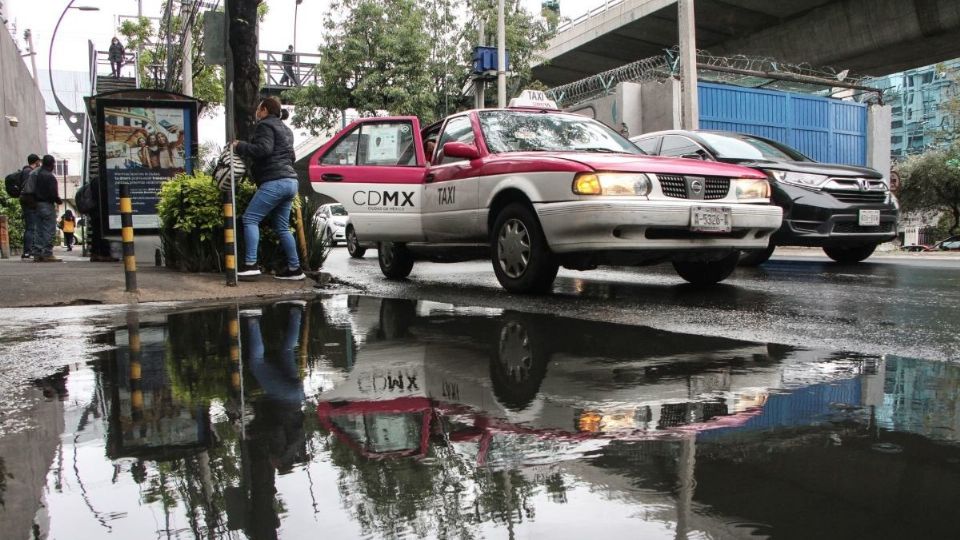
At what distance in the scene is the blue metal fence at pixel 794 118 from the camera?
2122 centimetres

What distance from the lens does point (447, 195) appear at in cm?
771

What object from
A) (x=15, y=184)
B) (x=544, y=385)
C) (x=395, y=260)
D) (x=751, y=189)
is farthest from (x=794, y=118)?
(x=544, y=385)

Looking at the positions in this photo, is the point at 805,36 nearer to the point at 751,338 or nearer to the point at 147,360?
the point at 751,338

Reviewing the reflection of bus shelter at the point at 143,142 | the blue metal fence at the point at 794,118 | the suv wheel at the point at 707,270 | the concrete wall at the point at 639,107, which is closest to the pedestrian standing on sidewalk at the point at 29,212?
the reflection of bus shelter at the point at 143,142

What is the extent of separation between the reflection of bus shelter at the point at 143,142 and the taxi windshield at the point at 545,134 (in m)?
5.41

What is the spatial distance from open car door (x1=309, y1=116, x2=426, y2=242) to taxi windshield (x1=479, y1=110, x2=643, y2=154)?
1102 mm

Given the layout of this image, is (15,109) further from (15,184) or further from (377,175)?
(377,175)

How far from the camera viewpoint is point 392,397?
3.15 meters

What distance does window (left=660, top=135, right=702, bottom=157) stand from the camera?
31.8 ft

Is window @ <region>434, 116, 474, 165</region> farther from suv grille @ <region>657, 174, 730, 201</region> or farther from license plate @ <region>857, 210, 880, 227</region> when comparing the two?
license plate @ <region>857, 210, 880, 227</region>

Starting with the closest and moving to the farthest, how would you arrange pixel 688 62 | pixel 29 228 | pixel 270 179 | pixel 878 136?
pixel 270 179 < pixel 29 228 < pixel 688 62 < pixel 878 136

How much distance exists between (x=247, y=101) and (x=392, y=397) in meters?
6.78

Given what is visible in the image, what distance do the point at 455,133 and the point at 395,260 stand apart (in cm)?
194

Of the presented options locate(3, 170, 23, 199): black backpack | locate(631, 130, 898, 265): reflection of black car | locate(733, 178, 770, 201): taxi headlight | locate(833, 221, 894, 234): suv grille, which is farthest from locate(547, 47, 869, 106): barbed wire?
locate(3, 170, 23, 199): black backpack
